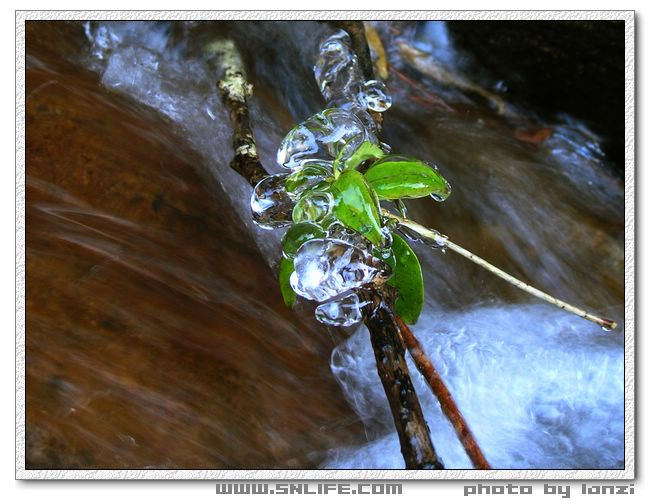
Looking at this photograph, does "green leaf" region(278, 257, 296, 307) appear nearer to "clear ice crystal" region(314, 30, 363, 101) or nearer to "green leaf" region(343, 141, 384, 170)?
"green leaf" region(343, 141, 384, 170)

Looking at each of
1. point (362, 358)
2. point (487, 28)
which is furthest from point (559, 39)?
point (362, 358)

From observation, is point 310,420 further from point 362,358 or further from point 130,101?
point 130,101

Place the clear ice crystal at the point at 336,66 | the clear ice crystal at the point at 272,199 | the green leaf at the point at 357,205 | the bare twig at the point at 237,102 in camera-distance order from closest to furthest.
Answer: the green leaf at the point at 357,205 → the clear ice crystal at the point at 272,199 → the bare twig at the point at 237,102 → the clear ice crystal at the point at 336,66

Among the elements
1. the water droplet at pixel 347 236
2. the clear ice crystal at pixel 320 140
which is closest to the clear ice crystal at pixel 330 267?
the water droplet at pixel 347 236

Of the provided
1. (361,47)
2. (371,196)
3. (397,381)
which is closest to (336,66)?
(361,47)

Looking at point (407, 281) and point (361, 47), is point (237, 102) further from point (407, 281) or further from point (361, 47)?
point (407, 281)

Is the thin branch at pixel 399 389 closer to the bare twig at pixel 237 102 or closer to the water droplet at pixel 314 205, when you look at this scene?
the water droplet at pixel 314 205
